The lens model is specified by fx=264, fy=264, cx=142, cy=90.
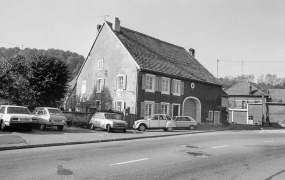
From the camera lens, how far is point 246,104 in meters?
60.8

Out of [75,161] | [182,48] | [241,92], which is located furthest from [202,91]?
[241,92]

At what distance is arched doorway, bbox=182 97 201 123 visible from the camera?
31.3 m

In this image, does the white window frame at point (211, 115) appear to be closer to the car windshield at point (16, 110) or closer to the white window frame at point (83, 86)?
the white window frame at point (83, 86)

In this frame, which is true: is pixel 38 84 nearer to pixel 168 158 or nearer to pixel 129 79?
pixel 129 79

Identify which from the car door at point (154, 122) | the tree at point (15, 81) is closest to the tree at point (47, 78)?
the tree at point (15, 81)

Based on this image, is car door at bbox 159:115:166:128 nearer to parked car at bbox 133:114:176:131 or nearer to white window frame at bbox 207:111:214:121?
parked car at bbox 133:114:176:131

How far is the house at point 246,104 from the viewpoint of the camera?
54.2 metres

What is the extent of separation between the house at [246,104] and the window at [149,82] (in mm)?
32564

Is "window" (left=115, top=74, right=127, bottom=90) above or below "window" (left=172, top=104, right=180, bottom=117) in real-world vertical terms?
above

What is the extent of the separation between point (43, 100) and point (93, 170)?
20.3 m

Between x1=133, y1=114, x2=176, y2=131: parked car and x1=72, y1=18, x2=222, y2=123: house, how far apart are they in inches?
103

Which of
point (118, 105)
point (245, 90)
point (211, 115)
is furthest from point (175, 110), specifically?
point (245, 90)

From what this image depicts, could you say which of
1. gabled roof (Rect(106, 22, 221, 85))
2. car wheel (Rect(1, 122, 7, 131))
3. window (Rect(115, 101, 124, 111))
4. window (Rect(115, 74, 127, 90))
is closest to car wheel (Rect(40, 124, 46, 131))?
car wheel (Rect(1, 122, 7, 131))

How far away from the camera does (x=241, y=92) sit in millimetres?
63281
